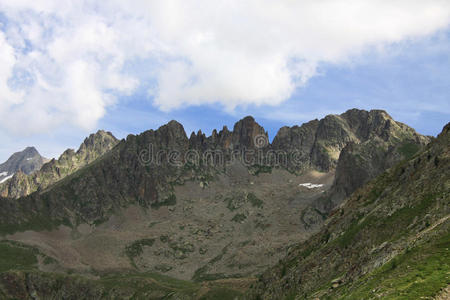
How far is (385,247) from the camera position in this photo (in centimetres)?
5469

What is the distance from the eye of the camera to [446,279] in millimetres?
33719

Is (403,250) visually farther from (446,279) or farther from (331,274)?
Result: (331,274)

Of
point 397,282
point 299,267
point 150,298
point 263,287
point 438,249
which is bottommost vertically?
point 150,298

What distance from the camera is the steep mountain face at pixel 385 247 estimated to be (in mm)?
38625

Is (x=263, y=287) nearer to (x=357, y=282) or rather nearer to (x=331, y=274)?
(x=331, y=274)

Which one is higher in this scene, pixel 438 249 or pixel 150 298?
pixel 438 249

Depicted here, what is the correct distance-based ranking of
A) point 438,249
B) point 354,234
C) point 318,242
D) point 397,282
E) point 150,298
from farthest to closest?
point 150,298 → point 318,242 → point 354,234 → point 438,249 → point 397,282

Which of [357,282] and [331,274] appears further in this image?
[331,274]

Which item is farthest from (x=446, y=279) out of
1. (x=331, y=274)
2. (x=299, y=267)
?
(x=299, y=267)

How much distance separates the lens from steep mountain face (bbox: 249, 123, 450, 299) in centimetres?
3862

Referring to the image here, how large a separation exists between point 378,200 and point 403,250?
118 feet

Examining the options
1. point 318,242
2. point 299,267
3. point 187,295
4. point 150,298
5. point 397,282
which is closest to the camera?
point 397,282

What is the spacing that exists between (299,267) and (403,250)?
36.6 metres

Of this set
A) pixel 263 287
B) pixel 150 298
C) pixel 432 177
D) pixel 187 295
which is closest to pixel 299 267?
pixel 263 287
